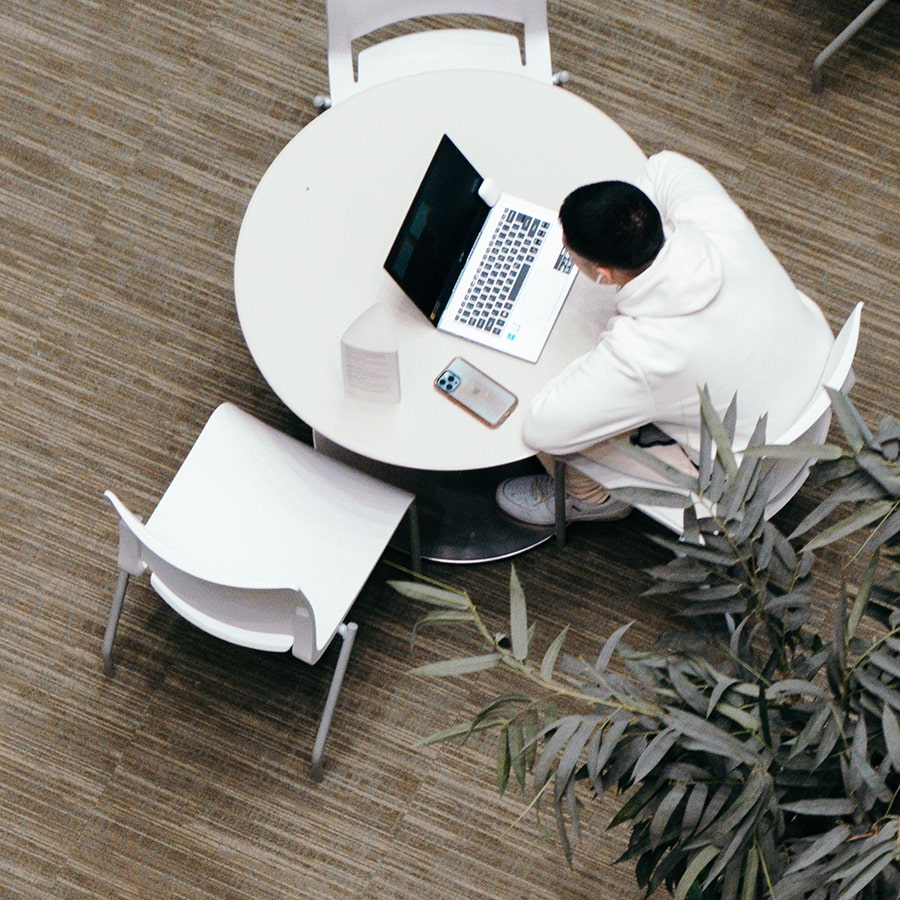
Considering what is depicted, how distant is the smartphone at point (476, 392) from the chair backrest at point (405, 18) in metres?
0.80

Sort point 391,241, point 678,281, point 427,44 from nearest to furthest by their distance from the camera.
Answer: point 678,281 < point 391,241 < point 427,44

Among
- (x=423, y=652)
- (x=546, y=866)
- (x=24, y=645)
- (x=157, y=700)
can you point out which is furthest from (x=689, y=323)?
(x=24, y=645)

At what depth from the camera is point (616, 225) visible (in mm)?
2225

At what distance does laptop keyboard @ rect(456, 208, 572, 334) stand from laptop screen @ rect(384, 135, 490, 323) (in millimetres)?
45

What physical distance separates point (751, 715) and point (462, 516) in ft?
4.49

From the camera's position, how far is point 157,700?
9.61ft

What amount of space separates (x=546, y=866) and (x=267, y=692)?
30.9 inches

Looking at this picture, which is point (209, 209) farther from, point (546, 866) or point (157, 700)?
point (546, 866)

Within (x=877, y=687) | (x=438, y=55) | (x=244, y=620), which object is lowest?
(x=244, y=620)

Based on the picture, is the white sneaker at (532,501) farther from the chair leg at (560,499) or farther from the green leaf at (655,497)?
the green leaf at (655,497)

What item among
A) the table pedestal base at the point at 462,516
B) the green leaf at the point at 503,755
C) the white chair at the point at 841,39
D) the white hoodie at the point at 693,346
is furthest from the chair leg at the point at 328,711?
the white chair at the point at 841,39

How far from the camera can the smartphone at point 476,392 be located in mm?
2449

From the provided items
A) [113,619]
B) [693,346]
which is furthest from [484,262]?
[113,619]

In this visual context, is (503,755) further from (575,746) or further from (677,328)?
(677,328)
